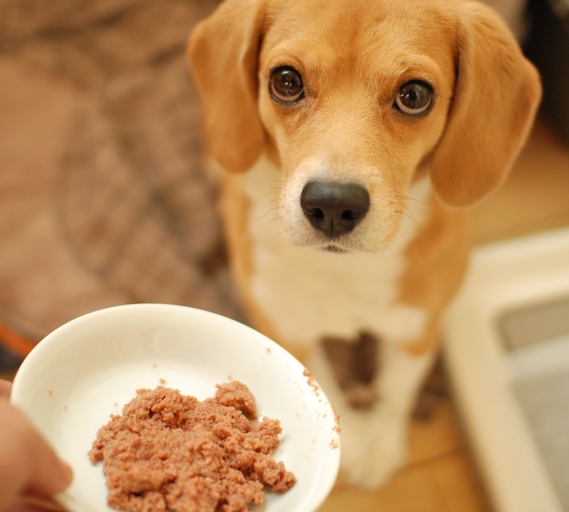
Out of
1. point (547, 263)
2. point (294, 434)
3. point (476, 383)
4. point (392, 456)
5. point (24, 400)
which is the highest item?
point (24, 400)

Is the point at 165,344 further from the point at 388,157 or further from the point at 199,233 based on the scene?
the point at 199,233

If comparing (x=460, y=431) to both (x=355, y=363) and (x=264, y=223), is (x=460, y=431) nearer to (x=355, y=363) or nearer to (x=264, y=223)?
(x=355, y=363)

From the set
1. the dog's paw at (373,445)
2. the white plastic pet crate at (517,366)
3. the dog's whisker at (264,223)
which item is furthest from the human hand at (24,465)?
the white plastic pet crate at (517,366)

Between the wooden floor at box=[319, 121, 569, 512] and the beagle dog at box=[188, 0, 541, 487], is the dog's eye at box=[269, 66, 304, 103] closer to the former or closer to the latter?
the beagle dog at box=[188, 0, 541, 487]

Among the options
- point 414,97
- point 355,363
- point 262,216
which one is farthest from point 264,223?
point 355,363

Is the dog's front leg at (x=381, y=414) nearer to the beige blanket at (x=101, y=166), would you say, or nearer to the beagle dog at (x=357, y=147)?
the beagle dog at (x=357, y=147)

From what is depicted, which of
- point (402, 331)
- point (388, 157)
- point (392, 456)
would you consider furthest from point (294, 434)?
point (392, 456)
